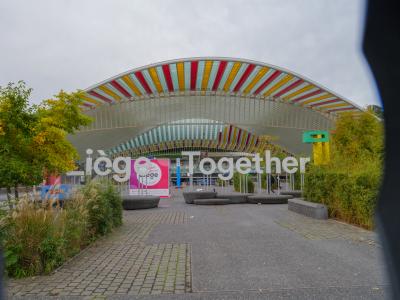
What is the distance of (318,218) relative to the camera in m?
11.1

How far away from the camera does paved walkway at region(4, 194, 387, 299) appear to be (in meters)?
4.17

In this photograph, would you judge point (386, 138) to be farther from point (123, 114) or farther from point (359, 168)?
point (123, 114)

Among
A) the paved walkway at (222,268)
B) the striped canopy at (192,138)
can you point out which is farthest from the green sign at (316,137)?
the striped canopy at (192,138)

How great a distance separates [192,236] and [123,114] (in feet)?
Answer: 136

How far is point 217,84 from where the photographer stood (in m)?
45.0

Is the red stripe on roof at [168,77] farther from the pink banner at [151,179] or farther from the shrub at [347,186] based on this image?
the shrub at [347,186]

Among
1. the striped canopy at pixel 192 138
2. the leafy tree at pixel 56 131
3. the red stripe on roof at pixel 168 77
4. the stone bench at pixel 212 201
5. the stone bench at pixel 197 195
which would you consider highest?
the red stripe on roof at pixel 168 77

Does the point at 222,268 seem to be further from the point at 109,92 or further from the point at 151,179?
the point at 109,92

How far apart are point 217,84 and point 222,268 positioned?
41.1 m

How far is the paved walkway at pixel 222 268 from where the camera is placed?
13.7 ft

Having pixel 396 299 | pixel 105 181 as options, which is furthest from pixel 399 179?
pixel 105 181

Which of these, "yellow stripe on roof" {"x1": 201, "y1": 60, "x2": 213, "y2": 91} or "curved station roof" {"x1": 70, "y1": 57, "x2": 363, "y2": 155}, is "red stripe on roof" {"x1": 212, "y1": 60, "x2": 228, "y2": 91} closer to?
"curved station roof" {"x1": 70, "y1": 57, "x2": 363, "y2": 155}

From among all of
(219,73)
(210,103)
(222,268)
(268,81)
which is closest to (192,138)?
(210,103)

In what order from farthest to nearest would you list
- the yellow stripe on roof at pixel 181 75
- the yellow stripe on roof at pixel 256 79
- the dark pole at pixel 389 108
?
the yellow stripe on roof at pixel 256 79 → the yellow stripe on roof at pixel 181 75 → the dark pole at pixel 389 108
